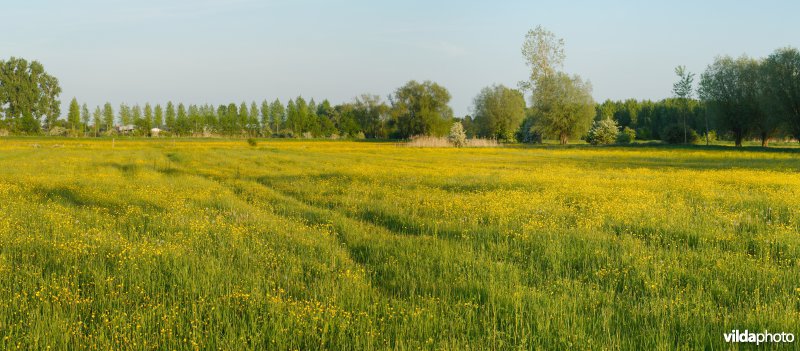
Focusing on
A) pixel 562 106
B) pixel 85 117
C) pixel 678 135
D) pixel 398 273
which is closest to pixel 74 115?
pixel 85 117

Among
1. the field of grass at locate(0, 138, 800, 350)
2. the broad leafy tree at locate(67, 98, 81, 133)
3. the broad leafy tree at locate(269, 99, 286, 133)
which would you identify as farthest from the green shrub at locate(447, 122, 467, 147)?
the broad leafy tree at locate(67, 98, 81, 133)

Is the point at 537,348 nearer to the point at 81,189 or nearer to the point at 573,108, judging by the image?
the point at 81,189

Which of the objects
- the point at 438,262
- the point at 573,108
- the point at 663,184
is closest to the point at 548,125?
the point at 573,108

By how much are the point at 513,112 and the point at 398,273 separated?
10724 cm

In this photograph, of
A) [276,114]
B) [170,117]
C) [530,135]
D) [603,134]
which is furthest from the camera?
[276,114]

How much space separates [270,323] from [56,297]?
3152mm

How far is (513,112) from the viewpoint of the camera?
112 metres

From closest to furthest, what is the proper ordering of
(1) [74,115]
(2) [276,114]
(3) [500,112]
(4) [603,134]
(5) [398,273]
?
(5) [398,273] → (4) [603,134] → (3) [500,112] → (1) [74,115] → (2) [276,114]

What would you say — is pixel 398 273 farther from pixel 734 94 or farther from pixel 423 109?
pixel 423 109

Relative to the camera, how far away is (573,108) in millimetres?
87688

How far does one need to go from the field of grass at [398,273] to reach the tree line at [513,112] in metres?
65.4

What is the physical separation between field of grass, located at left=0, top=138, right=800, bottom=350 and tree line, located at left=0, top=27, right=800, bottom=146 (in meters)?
65.4

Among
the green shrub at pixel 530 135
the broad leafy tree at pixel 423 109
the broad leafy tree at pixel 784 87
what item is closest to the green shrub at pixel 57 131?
the broad leafy tree at pixel 423 109

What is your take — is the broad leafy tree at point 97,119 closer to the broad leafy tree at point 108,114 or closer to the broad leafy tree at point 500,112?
the broad leafy tree at point 108,114
